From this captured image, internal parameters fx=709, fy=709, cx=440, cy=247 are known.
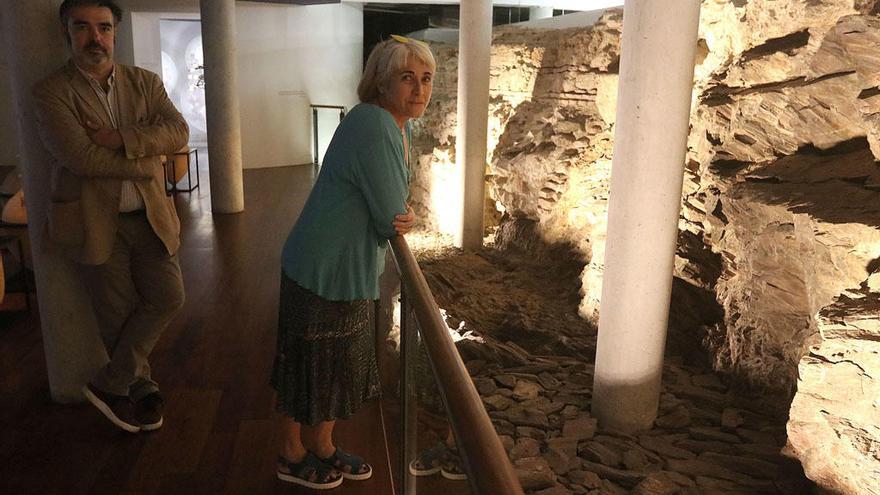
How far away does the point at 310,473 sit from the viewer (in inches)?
107

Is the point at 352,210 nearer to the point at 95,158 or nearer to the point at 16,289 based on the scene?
the point at 95,158

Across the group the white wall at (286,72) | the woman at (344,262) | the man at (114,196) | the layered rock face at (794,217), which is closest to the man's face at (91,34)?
the man at (114,196)

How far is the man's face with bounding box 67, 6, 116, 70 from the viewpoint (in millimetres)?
2699

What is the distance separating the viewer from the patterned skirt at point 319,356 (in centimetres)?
Answer: 245

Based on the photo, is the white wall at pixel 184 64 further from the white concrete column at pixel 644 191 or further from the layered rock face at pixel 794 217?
the white concrete column at pixel 644 191

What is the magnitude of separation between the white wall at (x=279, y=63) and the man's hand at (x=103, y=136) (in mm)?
9903

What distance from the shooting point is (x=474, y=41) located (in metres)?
8.94

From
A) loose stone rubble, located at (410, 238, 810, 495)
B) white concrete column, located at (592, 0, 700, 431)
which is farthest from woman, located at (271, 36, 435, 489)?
white concrete column, located at (592, 0, 700, 431)

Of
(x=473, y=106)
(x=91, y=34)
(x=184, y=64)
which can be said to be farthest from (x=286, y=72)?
(x=91, y=34)

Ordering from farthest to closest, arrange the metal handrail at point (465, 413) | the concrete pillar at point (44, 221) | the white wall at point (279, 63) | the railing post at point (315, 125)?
the railing post at point (315, 125) < the white wall at point (279, 63) < the concrete pillar at point (44, 221) < the metal handrail at point (465, 413)

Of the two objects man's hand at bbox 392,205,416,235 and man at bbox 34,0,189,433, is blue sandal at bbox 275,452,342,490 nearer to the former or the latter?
man at bbox 34,0,189,433

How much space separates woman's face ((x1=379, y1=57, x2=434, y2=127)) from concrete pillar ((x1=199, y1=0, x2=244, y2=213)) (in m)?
6.92

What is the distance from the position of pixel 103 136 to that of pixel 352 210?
1.19 meters

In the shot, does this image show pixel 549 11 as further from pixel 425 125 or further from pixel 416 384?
pixel 416 384
